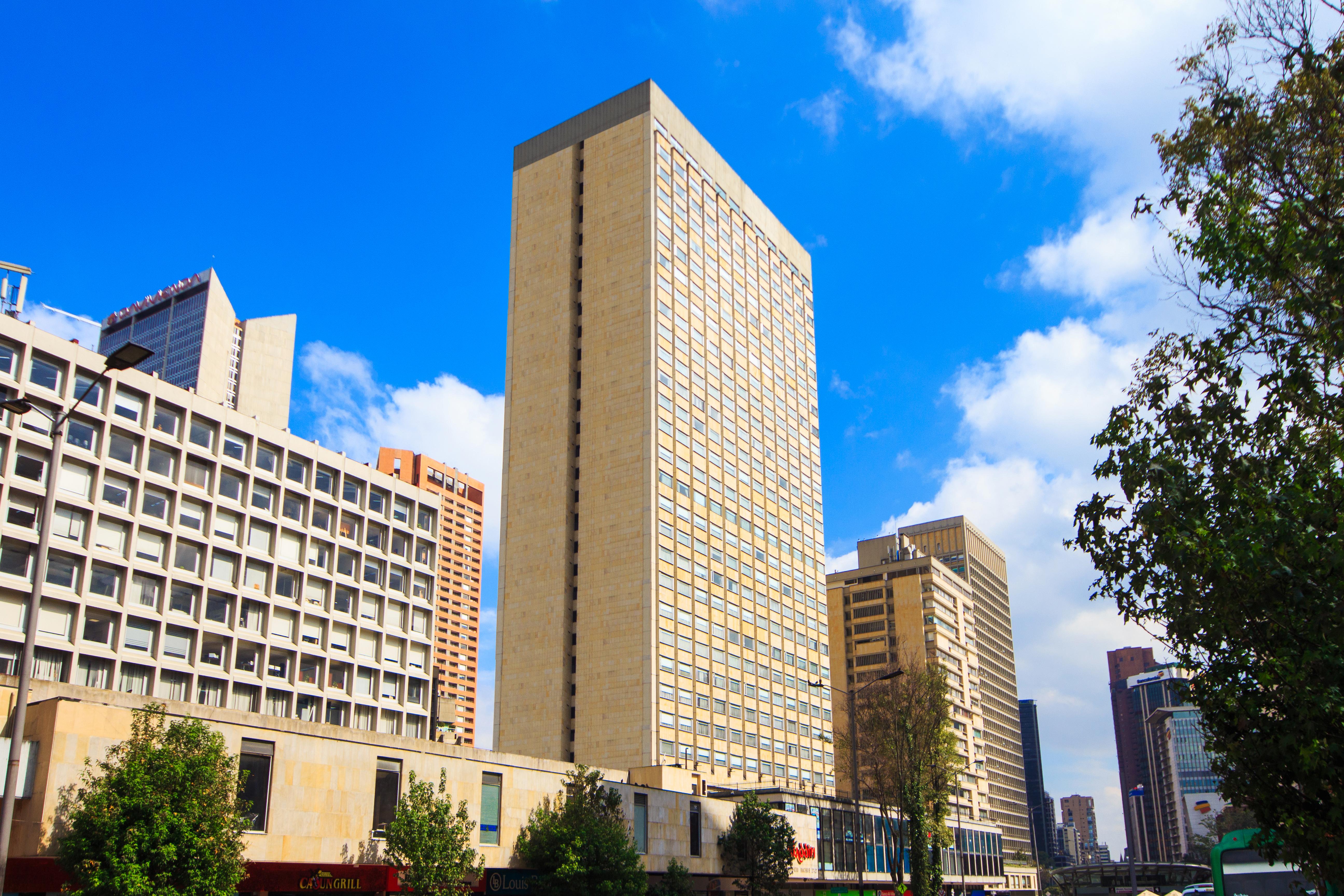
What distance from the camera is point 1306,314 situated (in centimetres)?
1817

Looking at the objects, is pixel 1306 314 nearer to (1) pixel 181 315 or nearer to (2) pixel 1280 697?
(2) pixel 1280 697

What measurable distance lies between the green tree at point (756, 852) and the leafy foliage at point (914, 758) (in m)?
12.4

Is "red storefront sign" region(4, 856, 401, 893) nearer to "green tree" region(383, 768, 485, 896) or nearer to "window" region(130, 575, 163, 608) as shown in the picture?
"green tree" region(383, 768, 485, 896)

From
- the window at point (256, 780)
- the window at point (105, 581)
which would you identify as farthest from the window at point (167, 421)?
the window at point (256, 780)

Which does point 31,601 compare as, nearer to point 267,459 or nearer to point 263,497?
point 263,497

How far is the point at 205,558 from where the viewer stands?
73.8m

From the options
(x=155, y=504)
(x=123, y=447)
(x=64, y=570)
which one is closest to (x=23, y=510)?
(x=64, y=570)

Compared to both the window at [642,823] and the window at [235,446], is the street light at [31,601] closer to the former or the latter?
the window at [642,823]

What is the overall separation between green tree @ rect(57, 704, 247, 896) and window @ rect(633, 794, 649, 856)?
22336 millimetres

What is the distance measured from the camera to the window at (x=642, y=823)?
4600 cm

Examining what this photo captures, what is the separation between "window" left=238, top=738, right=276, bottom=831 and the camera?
29516 millimetres

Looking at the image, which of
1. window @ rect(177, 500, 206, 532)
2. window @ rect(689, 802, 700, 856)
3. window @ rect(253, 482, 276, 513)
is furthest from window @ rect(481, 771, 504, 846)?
window @ rect(253, 482, 276, 513)

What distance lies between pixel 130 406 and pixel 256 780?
49479 millimetres

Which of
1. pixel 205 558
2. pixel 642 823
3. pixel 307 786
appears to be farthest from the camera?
pixel 205 558
